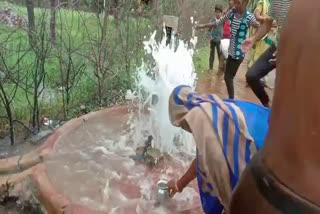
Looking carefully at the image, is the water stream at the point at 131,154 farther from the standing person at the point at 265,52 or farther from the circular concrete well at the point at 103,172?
the standing person at the point at 265,52

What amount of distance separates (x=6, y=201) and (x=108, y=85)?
2.26 m

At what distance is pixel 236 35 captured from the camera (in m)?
5.43

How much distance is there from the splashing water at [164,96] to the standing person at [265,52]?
66 centimetres

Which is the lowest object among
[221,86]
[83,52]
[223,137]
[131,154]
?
[221,86]

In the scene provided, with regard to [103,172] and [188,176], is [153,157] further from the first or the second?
[188,176]

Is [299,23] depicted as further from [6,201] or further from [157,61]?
[157,61]

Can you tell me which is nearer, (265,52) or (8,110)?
(8,110)

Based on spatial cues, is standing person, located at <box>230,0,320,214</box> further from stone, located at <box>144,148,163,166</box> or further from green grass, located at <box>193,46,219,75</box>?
green grass, located at <box>193,46,219,75</box>

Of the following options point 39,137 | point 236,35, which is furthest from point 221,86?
point 39,137

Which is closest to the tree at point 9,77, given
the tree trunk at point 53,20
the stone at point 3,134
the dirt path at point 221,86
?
the stone at point 3,134

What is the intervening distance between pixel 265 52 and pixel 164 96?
114 cm

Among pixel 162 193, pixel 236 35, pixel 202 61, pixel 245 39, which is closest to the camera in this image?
pixel 162 193

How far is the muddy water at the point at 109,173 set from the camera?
274 centimetres

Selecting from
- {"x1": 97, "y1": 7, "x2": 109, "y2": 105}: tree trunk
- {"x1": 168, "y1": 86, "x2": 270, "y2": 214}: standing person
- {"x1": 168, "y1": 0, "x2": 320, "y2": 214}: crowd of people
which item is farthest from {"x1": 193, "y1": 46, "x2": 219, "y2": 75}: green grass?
{"x1": 168, "y1": 86, "x2": 270, "y2": 214}: standing person
